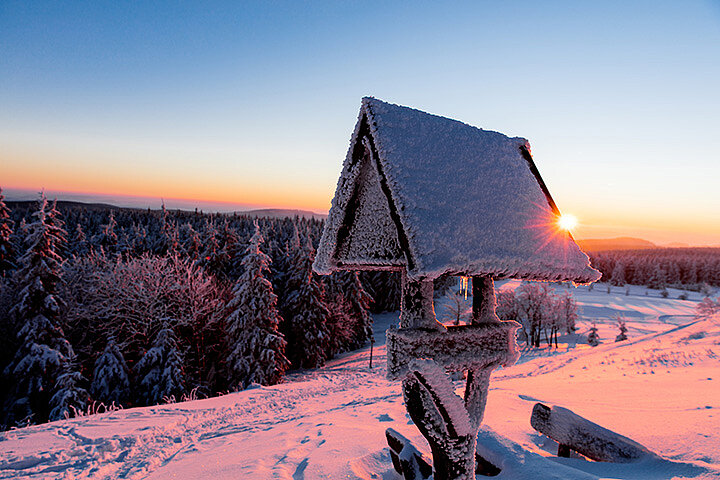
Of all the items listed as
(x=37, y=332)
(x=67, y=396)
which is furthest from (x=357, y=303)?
(x=37, y=332)

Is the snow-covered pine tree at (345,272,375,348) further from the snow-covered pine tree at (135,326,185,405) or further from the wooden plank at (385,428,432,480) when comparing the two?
the wooden plank at (385,428,432,480)

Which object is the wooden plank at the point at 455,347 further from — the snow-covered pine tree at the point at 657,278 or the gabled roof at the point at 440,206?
the snow-covered pine tree at the point at 657,278

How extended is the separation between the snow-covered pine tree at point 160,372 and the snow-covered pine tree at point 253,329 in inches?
180

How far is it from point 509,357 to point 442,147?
7.34 ft

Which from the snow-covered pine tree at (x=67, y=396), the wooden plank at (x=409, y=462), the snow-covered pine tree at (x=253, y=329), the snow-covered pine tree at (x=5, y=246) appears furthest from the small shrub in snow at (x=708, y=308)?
the snow-covered pine tree at (x=5, y=246)

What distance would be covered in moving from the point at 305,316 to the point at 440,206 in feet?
111

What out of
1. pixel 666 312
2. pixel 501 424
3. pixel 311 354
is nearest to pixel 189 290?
pixel 311 354

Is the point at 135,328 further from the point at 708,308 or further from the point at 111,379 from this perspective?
the point at 708,308

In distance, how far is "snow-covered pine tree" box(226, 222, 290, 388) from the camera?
87.4 ft

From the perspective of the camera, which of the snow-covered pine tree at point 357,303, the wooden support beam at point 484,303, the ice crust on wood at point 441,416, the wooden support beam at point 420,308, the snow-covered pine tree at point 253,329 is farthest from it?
the snow-covered pine tree at point 357,303

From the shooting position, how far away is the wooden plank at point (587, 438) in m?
5.08

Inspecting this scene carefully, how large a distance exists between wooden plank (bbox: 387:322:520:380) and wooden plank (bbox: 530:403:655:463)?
3.08 m

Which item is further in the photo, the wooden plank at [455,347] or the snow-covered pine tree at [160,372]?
the snow-covered pine tree at [160,372]

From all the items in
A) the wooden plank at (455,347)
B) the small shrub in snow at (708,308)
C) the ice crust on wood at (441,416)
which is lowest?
the small shrub in snow at (708,308)
